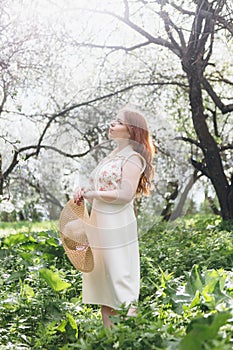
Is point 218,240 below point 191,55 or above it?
below

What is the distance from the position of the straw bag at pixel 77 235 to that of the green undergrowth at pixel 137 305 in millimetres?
390

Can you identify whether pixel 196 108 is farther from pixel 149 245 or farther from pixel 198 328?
pixel 198 328

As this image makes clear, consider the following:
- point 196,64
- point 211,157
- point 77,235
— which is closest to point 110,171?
point 77,235

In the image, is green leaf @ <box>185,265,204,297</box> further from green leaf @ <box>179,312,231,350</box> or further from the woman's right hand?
green leaf @ <box>179,312,231,350</box>

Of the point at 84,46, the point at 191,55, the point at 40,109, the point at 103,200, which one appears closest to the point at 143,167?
the point at 103,200

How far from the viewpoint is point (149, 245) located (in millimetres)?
7688

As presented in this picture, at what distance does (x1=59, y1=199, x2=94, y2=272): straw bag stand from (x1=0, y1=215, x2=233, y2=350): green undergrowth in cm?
39

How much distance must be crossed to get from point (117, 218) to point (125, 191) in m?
0.20

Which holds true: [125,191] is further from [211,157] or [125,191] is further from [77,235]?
[211,157]

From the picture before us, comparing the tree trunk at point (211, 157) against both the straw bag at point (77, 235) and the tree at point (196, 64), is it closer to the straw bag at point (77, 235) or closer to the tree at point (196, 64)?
the tree at point (196, 64)

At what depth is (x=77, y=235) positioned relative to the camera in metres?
3.99

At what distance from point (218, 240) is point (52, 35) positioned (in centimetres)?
427

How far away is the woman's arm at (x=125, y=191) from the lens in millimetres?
3822

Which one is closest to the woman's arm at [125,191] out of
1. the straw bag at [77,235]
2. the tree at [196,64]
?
the straw bag at [77,235]
